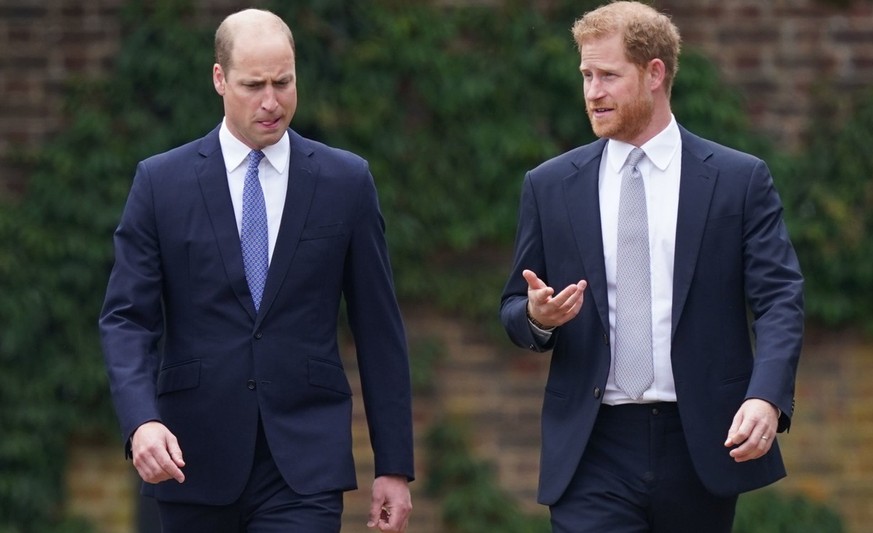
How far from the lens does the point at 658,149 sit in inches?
179

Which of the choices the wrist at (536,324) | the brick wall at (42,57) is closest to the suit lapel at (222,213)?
the wrist at (536,324)

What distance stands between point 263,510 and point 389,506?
40 cm

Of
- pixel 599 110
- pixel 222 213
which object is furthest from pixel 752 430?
pixel 222 213

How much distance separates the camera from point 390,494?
4.60m

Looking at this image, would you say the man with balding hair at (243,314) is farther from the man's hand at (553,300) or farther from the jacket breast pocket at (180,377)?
the man's hand at (553,300)

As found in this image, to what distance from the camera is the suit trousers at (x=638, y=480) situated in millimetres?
4359

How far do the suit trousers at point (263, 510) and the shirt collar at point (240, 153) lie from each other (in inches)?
28.7

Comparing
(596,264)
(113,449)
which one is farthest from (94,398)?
(596,264)

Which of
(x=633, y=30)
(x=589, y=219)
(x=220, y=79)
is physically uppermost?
(x=633, y=30)

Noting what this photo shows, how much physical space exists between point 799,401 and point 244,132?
4.08 m

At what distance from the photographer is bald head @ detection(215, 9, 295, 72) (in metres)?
4.39

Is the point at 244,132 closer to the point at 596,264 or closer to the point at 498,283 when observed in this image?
the point at 596,264

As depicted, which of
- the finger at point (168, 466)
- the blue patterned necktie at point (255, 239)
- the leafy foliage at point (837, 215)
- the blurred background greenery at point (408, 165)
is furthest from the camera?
the leafy foliage at point (837, 215)

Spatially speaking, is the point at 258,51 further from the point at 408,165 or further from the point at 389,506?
the point at 408,165
